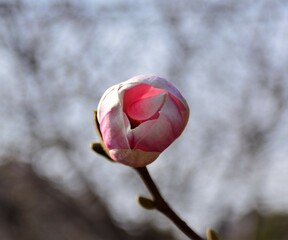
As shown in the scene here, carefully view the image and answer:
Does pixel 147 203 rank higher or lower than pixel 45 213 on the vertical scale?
lower

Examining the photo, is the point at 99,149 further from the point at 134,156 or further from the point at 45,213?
the point at 45,213

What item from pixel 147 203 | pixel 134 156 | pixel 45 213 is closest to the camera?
pixel 134 156

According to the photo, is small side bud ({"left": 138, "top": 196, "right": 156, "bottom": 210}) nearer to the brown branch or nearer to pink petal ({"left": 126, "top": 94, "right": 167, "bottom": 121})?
the brown branch

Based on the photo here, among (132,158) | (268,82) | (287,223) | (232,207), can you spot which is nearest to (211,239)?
(132,158)

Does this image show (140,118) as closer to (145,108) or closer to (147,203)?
(145,108)

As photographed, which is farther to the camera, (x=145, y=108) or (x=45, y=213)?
(x=45, y=213)

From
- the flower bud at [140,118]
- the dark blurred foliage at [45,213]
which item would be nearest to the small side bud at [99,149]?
the flower bud at [140,118]

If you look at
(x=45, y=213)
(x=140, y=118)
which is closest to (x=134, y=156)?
(x=140, y=118)

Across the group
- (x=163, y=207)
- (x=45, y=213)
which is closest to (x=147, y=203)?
(x=163, y=207)

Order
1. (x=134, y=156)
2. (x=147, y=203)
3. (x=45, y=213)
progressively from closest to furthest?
1. (x=134, y=156)
2. (x=147, y=203)
3. (x=45, y=213)
